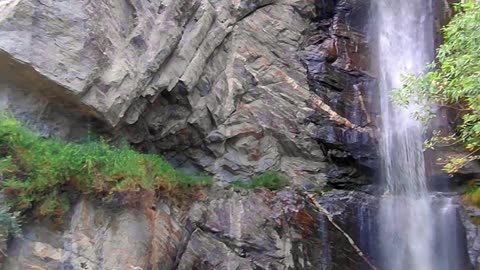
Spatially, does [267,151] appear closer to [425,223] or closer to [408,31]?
[425,223]

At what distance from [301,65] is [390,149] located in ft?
8.81

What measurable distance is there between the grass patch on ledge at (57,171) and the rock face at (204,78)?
2.19ft

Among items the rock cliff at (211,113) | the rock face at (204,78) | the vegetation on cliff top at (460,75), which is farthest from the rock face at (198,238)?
the vegetation on cliff top at (460,75)

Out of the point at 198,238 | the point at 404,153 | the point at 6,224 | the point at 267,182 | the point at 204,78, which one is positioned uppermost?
the point at 204,78

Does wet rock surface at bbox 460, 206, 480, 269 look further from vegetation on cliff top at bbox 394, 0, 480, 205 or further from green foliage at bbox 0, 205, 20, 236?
green foliage at bbox 0, 205, 20, 236

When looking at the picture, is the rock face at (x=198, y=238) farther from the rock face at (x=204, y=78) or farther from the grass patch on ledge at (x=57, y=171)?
the rock face at (x=204, y=78)

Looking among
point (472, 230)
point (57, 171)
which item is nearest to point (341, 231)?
point (472, 230)

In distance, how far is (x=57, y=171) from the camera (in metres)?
6.75

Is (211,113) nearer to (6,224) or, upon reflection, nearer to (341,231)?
(341,231)

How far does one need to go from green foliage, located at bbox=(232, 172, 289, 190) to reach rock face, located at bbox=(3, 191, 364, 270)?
32 cm

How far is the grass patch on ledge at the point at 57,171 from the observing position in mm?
6496

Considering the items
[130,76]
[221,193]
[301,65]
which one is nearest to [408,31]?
[301,65]

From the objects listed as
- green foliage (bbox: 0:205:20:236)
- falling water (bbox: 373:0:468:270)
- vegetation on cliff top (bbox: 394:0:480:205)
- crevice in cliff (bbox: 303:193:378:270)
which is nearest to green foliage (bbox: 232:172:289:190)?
crevice in cliff (bbox: 303:193:378:270)

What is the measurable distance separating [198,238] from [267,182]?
2002 millimetres
